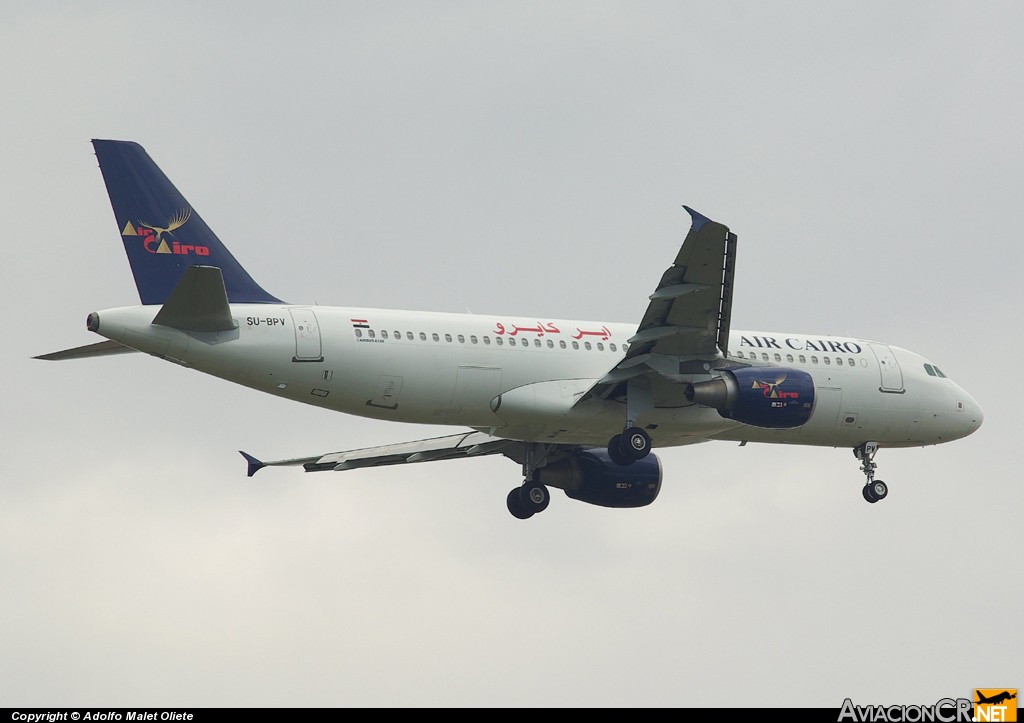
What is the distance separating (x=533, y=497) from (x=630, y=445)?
557 cm

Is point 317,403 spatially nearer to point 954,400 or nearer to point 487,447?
point 487,447

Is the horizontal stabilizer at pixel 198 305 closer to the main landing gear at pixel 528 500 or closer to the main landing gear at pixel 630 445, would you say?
the main landing gear at pixel 630 445

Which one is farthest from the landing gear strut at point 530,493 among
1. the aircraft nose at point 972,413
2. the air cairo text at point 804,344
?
the aircraft nose at point 972,413

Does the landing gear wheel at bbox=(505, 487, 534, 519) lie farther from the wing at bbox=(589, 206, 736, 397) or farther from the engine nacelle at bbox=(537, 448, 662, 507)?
the wing at bbox=(589, 206, 736, 397)

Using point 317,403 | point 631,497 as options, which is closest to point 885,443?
point 631,497

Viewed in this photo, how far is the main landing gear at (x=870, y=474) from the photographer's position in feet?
128

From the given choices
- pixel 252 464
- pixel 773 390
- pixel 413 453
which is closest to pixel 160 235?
pixel 252 464

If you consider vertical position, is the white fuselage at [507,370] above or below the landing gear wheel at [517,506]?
above

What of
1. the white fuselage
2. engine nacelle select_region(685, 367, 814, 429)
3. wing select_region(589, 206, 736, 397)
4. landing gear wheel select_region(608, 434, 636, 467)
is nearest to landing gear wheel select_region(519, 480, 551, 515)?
the white fuselage

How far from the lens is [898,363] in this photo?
130ft

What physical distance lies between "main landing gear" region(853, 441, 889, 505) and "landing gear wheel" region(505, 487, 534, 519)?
787 centimetres

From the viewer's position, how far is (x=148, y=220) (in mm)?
32188

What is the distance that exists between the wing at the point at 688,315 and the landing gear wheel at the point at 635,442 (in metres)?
0.93

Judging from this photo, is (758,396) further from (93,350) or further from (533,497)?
(93,350)
